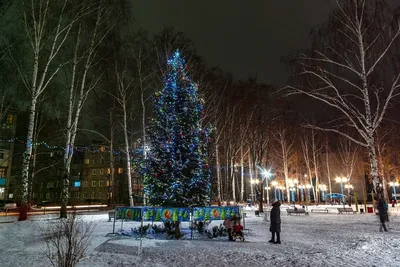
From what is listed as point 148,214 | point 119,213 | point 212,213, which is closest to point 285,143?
point 212,213

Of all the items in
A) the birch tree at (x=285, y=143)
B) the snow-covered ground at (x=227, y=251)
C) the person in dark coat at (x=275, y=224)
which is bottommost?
the snow-covered ground at (x=227, y=251)

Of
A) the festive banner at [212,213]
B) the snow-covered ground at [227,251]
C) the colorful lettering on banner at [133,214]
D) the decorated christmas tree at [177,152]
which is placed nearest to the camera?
the snow-covered ground at [227,251]

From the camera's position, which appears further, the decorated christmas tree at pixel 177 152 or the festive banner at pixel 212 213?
the decorated christmas tree at pixel 177 152

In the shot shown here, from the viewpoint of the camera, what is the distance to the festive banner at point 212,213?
41.1ft

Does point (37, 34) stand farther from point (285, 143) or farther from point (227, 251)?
point (285, 143)

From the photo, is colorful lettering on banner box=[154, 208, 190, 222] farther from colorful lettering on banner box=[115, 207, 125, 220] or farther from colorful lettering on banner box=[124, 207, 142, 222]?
colorful lettering on banner box=[115, 207, 125, 220]

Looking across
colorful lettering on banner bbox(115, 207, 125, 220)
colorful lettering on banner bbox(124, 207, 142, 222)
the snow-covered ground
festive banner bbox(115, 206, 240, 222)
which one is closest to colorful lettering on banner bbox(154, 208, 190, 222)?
festive banner bbox(115, 206, 240, 222)

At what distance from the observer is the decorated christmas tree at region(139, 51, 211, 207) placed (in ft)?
45.1

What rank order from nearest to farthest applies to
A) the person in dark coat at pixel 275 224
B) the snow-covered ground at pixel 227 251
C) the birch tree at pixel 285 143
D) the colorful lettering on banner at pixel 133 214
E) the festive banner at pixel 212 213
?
the snow-covered ground at pixel 227 251, the person in dark coat at pixel 275 224, the colorful lettering on banner at pixel 133 214, the festive banner at pixel 212 213, the birch tree at pixel 285 143

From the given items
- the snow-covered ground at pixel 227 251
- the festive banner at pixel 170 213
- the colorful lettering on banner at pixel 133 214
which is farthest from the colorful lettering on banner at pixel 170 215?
the snow-covered ground at pixel 227 251

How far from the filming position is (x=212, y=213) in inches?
497

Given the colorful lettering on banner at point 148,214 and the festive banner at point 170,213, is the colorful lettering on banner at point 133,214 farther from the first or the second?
the colorful lettering on banner at point 148,214

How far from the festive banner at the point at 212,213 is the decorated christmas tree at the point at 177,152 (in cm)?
126

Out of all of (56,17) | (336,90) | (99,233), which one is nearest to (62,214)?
(99,233)
